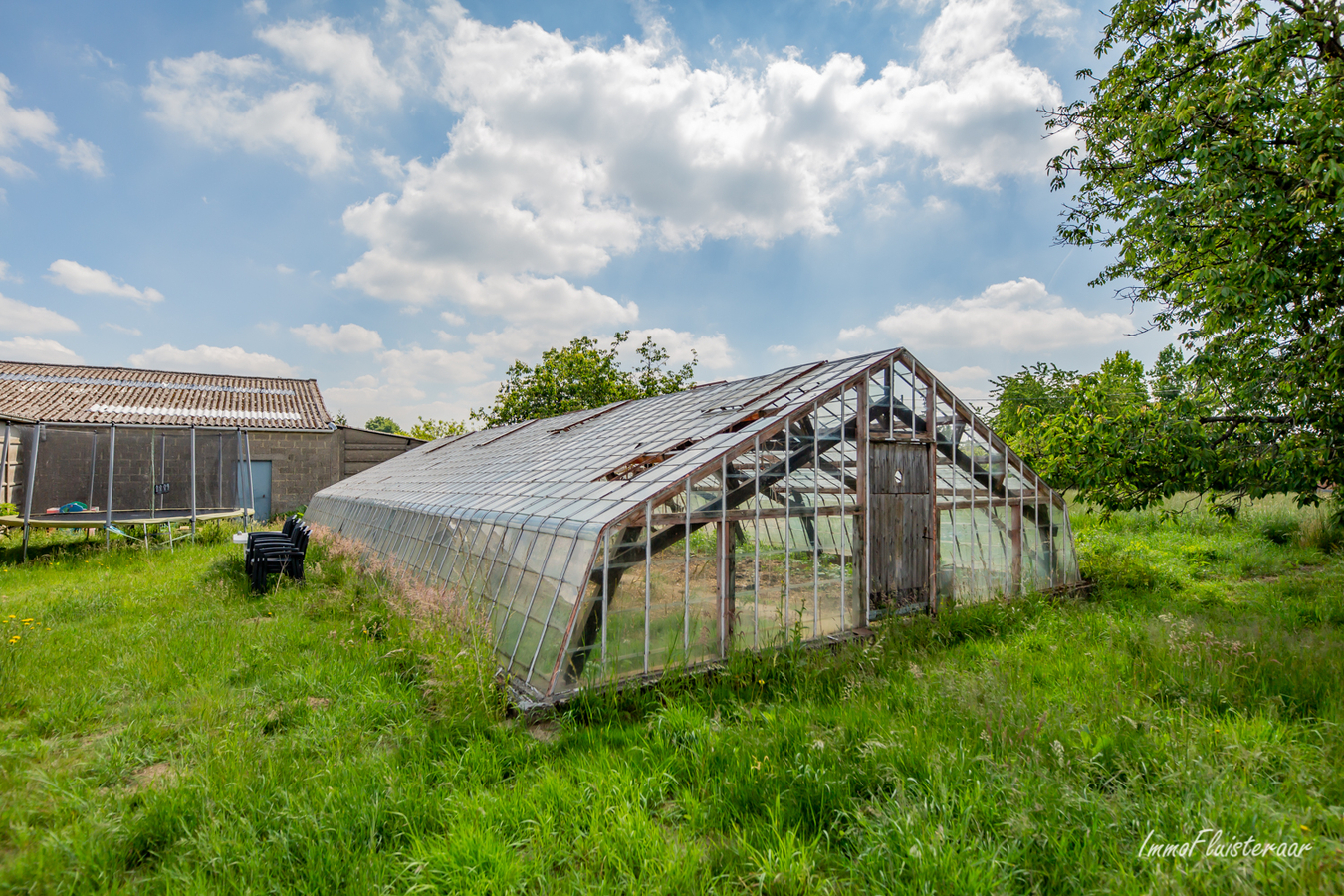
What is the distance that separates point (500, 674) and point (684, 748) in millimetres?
2120

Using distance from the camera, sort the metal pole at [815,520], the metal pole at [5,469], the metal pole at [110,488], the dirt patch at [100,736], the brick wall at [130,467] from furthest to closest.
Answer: the brick wall at [130,467]
the metal pole at [5,469]
the metal pole at [110,488]
the metal pole at [815,520]
the dirt patch at [100,736]

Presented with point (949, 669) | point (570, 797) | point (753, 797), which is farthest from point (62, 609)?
point (949, 669)

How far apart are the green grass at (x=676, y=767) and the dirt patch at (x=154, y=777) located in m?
0.02

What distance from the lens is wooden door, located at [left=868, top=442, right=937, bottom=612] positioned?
28.4 feet

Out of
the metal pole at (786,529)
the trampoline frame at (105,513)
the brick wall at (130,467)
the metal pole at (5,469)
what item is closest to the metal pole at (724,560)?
the metal pole at (786,529)

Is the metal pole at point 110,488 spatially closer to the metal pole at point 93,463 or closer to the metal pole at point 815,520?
the metal pole at point 93,463

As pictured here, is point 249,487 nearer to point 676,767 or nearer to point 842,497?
point 842,497

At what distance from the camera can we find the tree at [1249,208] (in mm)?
6816

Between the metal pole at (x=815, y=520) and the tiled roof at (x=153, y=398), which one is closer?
the metal pole at (x=815, y=520)

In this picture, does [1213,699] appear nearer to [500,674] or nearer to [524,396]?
[500,674]

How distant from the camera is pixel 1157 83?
864 cm

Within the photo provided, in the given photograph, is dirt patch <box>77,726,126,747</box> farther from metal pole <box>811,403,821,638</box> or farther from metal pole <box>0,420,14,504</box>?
metal pole <box>0,420,14,504</box>

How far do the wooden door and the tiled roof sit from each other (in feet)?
79.1

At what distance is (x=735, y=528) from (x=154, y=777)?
5.65 m
